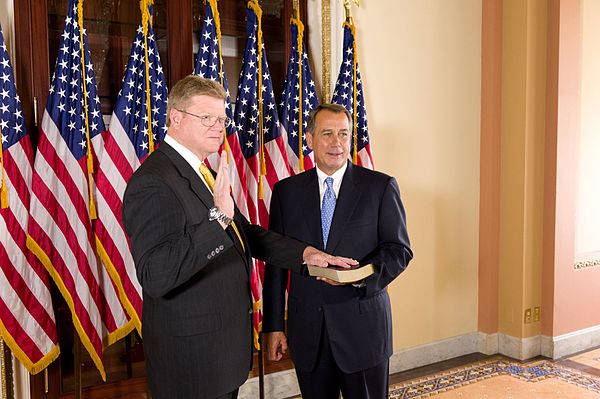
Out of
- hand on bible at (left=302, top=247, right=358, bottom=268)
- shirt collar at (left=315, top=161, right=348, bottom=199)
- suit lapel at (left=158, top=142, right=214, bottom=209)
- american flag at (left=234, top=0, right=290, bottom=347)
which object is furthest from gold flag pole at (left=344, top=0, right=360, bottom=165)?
suit lapel at (left=158, top=142, right=214, bottom=209)

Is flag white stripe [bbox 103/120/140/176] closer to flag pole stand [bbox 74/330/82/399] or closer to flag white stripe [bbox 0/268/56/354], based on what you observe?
flag white stripe [bbox 0/268/56/354]

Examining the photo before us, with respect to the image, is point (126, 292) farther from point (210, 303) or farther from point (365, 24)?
point (365, 24)

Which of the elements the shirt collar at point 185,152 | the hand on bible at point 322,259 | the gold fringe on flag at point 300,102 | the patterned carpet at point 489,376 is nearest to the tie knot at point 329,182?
the hand on bible at point 322,259

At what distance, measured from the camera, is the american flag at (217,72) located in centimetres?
363

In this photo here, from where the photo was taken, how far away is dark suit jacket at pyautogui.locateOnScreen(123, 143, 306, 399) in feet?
6.37

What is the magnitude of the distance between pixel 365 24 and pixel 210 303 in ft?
9.40

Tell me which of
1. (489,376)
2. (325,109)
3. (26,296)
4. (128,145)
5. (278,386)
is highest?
(325,109)

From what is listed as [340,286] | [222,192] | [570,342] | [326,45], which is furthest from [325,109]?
[570,342]

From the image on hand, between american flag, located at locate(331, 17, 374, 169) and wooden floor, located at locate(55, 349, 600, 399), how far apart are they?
4.76ft

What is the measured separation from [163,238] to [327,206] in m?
0.98

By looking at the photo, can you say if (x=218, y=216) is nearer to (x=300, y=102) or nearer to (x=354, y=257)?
(x=354, y=257)

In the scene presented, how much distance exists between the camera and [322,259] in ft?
8.16

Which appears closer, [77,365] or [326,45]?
[77,365]

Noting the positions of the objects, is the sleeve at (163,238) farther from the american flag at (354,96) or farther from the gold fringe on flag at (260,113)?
the american flag at (354,96)
